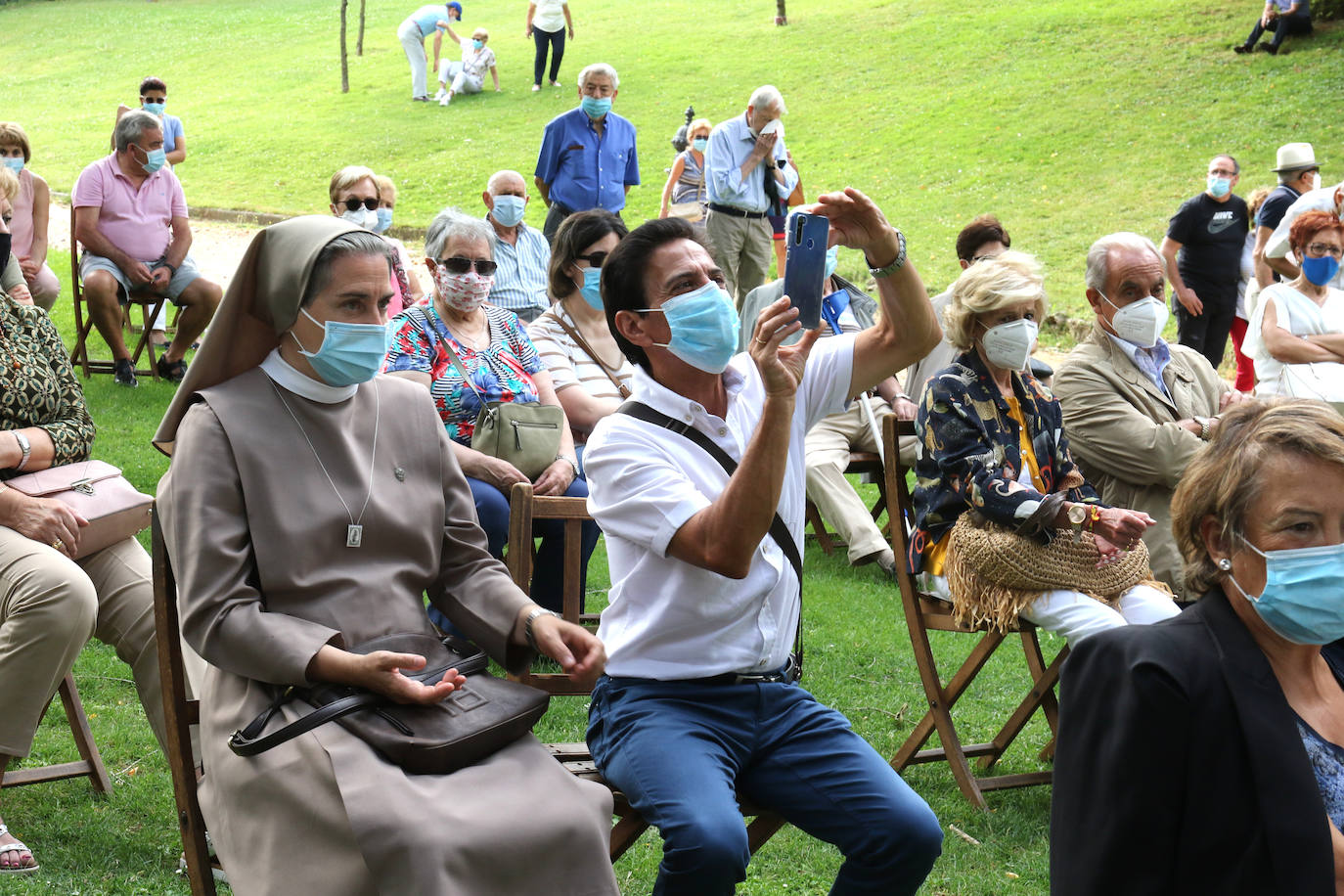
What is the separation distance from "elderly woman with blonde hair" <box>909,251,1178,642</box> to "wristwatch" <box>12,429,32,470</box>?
285 centimetres

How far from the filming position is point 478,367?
5297 mm

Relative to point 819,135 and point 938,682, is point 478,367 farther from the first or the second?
point 819,135

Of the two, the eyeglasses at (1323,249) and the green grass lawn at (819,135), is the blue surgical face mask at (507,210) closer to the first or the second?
the green grass lawn at (819,135)

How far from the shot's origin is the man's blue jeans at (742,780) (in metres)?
2.62

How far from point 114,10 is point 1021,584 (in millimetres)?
49960

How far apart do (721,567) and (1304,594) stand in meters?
1.15

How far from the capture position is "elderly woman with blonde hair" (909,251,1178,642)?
4059 millimetres

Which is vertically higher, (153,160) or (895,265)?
(895,265)

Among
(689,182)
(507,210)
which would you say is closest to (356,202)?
(507,210)

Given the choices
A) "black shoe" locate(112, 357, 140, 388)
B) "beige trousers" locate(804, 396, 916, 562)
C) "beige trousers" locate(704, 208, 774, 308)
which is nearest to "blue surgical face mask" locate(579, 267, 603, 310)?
"beige trousers" locate(804, 396, 916, 562)

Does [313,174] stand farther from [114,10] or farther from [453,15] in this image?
[114,10]

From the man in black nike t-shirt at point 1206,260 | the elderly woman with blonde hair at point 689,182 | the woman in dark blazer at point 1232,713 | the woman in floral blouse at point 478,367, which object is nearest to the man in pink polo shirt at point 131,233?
the woman in floral blouse at point 478,367

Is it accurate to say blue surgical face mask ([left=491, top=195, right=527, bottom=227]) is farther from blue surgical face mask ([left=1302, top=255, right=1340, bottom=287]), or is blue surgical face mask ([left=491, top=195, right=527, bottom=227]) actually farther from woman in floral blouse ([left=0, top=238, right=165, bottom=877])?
blue surgical face mask ([left=1302, top=255, right=1340, bottom=287])

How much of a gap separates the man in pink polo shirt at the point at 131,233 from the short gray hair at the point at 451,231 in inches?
154
